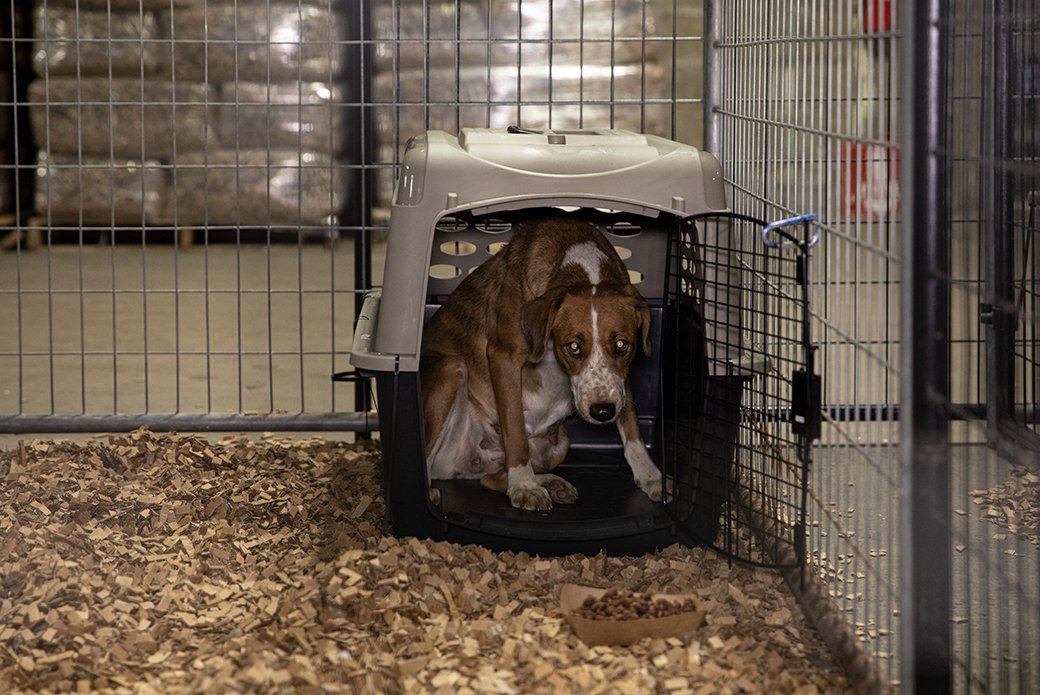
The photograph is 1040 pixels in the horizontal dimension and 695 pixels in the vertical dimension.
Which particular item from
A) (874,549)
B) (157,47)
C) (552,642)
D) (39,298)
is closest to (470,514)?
(552,642)

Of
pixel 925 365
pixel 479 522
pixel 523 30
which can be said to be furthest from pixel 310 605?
pixel 523 30

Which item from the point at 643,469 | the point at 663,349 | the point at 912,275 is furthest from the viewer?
the point at 643,469

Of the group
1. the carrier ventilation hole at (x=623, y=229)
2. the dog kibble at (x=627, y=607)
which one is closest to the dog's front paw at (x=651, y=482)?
the dog kibble at (x=627, y=607)

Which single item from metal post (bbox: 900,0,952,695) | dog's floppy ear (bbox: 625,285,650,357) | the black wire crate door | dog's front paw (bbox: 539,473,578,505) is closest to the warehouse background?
metal post (bbox: 900,0,952,695)

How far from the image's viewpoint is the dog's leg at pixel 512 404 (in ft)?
9.23

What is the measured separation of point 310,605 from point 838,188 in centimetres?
132

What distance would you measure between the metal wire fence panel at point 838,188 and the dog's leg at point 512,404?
0.71m

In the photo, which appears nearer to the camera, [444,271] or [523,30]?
[444,271]

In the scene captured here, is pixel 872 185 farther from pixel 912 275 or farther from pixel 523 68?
pixel 523 68

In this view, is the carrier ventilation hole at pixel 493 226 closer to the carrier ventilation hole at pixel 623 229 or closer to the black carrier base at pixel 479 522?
the carrier ventilation hole at pixel 623 229

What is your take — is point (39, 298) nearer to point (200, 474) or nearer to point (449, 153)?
point (200, 474)

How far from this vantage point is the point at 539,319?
108 inches

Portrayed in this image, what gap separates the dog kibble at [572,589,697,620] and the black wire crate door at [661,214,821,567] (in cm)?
31

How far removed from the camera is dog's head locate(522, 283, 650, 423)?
2.69 m
